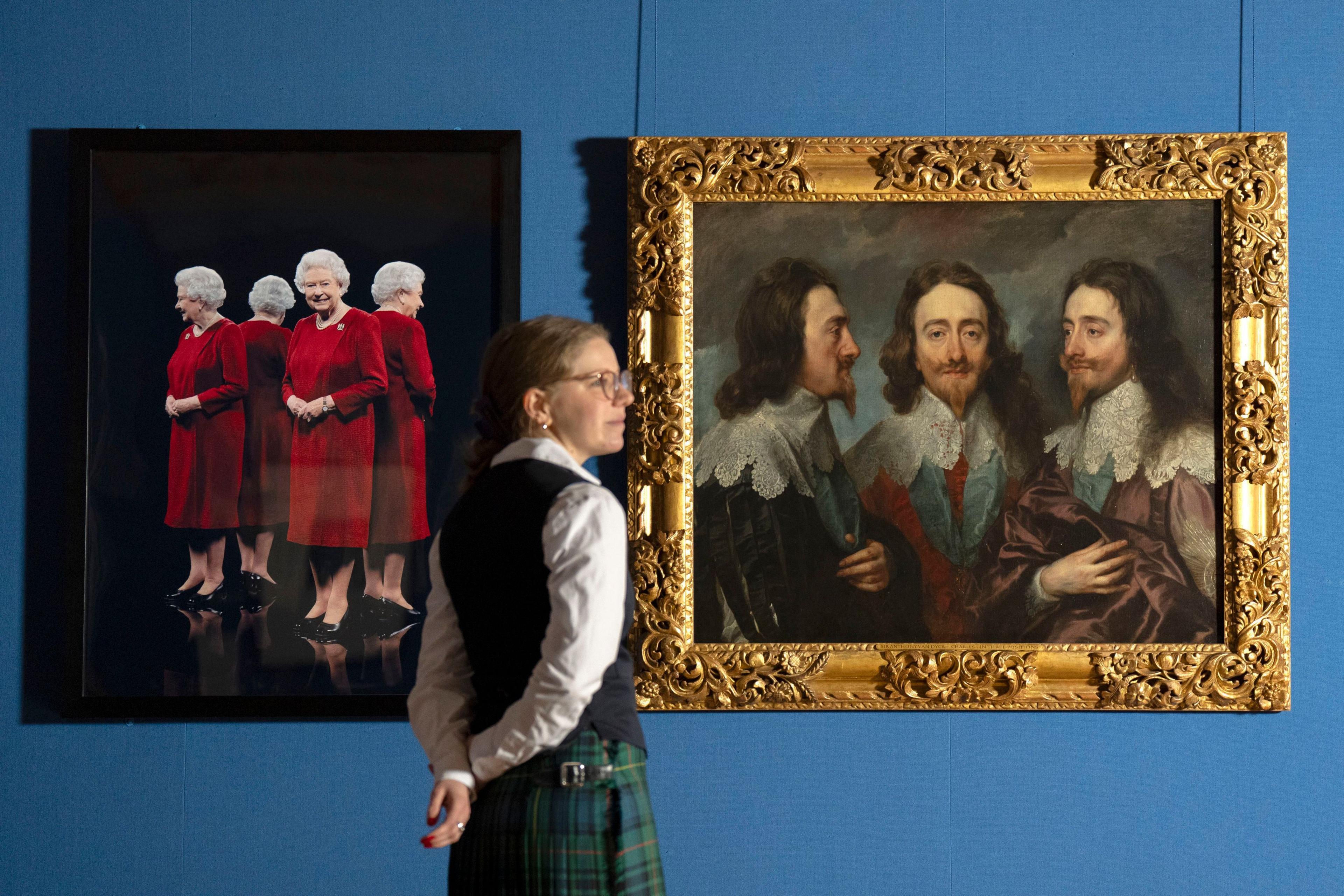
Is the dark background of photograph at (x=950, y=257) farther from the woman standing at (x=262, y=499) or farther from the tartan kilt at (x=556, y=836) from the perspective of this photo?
the tartan kilt at (x=556, y=836)

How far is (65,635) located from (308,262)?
1.03m

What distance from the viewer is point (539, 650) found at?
4.30ft

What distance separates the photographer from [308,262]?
2.30 metres

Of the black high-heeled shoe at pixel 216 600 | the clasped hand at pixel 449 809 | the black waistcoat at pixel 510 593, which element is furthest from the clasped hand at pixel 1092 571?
the black high-heeled shoe at pixel 216 600

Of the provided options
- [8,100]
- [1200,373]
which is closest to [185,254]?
[8,100]

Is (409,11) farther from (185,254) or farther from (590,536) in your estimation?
(590,536)

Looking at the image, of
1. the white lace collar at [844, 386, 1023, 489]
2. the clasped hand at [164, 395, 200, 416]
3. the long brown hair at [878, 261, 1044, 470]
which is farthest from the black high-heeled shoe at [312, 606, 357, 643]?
the long brown hair at [878, 261, 1044, 470]

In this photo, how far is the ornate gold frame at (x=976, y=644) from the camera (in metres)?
2.24

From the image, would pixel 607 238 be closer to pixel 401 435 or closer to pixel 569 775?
pixel 401 435

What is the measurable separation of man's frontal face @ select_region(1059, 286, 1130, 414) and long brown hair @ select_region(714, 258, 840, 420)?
0.55 metres

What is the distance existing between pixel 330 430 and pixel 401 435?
0.54 feet

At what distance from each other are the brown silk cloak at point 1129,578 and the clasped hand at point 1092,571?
14mm

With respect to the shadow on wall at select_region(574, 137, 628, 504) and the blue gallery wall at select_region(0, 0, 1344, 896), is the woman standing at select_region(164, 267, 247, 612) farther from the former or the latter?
the shadow on wall at select_region(574, 137, 628, 504)

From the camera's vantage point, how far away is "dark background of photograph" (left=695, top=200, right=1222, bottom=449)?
2.27m
